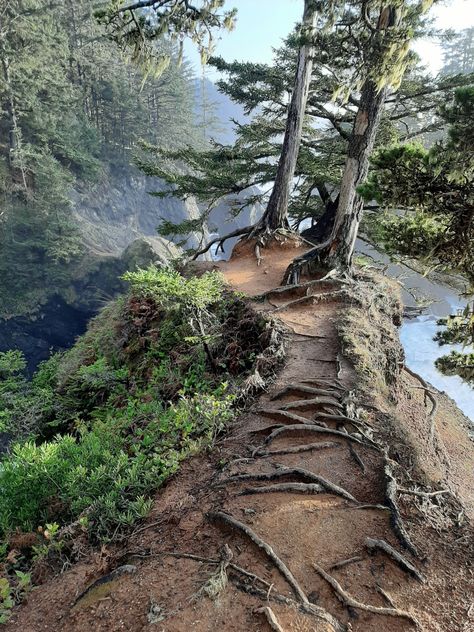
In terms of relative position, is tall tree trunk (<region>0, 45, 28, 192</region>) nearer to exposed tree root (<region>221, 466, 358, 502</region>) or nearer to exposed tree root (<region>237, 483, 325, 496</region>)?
exposed tree root (<region>221, 466, 358, 502</region>)

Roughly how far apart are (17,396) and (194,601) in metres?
7.39

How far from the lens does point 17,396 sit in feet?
26.9

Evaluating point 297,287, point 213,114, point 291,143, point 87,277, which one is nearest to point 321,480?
point 297,287

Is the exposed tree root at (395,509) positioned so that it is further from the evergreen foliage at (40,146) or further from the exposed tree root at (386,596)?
the evergreen foliage at (40,146)

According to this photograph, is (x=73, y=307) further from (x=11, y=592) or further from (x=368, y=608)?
(x=368, y=608)

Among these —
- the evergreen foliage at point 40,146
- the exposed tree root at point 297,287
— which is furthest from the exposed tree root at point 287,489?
the evergreen foliage at point 40,146

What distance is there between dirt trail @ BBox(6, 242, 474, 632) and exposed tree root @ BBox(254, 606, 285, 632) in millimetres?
10

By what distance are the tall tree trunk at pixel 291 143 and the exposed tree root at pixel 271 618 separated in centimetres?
1023

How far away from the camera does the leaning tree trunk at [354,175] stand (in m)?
7.08

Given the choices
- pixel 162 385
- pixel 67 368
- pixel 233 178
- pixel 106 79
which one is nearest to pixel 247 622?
pixel 162 385

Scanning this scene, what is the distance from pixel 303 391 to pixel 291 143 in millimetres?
8369

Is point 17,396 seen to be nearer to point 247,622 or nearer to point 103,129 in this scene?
point 247,622

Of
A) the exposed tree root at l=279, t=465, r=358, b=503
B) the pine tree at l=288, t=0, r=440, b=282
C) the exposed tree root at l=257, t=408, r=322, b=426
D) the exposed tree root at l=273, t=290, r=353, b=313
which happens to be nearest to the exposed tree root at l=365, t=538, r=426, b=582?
the exposed tree root at l=279, t=465, r=358, b=503

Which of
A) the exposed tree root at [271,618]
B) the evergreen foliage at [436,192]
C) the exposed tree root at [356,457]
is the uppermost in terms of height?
the evergreen foliage at [436,192]
